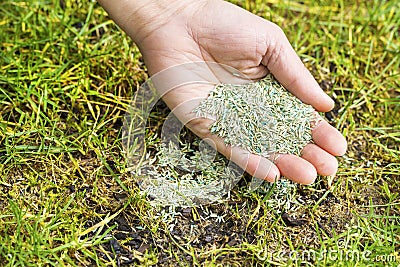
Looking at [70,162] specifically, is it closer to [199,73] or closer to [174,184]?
[174,184]

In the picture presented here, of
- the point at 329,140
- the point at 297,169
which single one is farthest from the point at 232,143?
the point at 329,140

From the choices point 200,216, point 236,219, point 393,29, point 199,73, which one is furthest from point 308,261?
point 393,29

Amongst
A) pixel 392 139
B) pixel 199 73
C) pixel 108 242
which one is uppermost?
pixel 199 73

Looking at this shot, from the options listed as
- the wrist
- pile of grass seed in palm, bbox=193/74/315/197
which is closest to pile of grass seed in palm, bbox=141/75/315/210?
pile of grass seed in palm, bbox=193/74/315/197

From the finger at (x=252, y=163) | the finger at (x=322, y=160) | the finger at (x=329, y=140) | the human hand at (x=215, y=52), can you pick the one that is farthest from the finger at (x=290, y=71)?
the finger at (x=252, y=163)

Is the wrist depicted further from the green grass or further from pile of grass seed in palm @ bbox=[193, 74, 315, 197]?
pile of grass seed in palm @ bbox=[193, 74, 315, 197]

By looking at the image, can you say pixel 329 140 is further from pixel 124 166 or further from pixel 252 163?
pixel 124 166

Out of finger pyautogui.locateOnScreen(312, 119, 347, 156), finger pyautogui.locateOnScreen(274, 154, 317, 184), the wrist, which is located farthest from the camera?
the wrist
